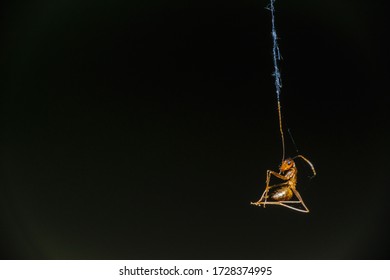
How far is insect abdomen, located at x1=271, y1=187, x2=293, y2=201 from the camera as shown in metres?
1.74

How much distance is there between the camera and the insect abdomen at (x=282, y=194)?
1.74m

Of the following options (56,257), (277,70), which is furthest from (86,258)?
(277,70)

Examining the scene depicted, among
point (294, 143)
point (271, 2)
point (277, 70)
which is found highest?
point (271, 2)

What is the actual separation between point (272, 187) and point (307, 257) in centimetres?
30

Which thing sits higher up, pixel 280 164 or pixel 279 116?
pixel 279 116

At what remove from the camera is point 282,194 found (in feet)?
5.69

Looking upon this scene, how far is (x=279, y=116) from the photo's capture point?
179 cm

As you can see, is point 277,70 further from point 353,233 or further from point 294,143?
point 353,233
